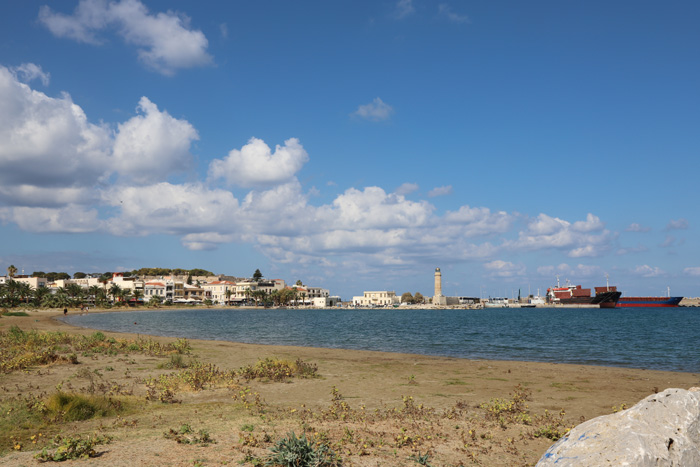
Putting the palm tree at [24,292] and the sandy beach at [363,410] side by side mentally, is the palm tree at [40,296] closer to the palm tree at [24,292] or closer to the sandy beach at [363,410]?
the palm tree at [24,292]

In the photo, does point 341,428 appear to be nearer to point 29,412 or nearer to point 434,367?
point 29,412

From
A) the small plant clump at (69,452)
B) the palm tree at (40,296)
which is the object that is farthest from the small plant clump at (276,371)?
the palm tree at (40,296)

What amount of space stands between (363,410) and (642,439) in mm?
8554

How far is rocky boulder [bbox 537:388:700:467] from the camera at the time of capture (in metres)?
5.43

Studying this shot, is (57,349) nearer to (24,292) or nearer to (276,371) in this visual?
(276,371)

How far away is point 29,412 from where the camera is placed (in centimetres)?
1234

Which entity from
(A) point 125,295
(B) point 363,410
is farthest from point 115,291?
(B) point 363,410

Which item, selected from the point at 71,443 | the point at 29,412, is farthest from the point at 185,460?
the point at 29,412

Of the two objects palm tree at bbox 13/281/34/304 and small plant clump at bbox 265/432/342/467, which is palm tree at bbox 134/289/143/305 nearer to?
palm tree at bbox 13/281/34/304

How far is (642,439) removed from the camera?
5570 millimetres

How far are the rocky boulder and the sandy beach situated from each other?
155 inches

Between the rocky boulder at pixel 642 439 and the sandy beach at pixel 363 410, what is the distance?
395 cm

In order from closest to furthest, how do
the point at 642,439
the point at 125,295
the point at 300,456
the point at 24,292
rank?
the point at 642,439, the point at 300,456, the point at 24,292, the point at 125,295

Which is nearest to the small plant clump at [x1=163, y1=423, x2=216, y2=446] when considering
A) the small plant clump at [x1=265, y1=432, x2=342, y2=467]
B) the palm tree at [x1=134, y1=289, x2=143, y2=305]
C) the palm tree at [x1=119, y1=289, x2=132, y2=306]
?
the small plant clump at [x1=265, y1=432, x2=342, y2=467]
